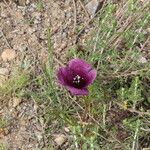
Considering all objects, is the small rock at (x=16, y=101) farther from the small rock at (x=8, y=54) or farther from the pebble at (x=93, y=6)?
the pebble at (x=93, y=6)

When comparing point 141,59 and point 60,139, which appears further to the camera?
point 141,59

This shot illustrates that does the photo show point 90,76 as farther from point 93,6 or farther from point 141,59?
point 93,6

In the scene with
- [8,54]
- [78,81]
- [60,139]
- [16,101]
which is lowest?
[60,139]

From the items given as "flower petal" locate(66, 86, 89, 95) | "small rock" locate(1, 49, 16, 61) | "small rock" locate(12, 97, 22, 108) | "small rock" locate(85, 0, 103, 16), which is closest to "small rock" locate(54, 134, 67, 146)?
"small rock" locate(12, 97, 22, 108)

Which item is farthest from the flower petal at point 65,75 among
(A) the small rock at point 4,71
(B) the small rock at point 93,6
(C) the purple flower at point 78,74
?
(B) the small rock at point 93,6

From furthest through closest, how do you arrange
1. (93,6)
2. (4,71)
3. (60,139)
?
(93,6) < (4,71) < (60,139)

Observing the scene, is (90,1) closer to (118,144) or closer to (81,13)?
(81,13)

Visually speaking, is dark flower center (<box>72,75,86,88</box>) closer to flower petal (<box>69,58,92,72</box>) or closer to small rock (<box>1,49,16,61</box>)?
flower petal (<box>69,58,92,72</box>)

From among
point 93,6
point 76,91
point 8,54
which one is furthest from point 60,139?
point 93,6
